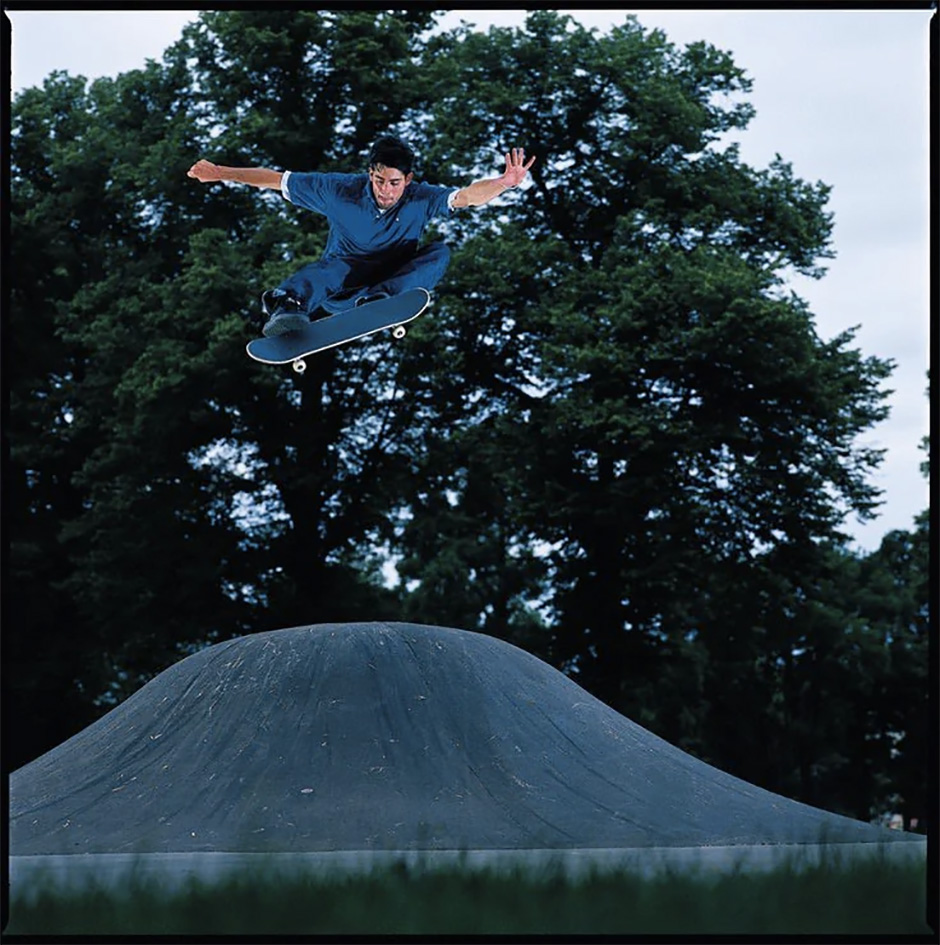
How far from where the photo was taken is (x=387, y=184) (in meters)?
12.4

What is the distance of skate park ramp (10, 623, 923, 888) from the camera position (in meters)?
11.0

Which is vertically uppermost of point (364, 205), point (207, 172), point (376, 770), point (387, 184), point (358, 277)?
point (207, 172)

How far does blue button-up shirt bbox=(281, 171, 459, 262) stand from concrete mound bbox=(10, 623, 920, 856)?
3229 mm

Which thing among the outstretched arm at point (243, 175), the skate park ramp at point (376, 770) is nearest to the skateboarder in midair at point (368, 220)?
the outstretched arm at point (243, 175)

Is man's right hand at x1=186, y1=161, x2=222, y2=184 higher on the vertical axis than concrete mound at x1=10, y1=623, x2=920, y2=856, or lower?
higher

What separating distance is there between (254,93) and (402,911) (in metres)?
23.4

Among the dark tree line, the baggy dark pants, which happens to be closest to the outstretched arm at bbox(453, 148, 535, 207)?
the baggy dark pants

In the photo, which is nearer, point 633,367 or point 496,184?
point 496,184

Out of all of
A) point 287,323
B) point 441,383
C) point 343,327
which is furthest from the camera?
point 441,383

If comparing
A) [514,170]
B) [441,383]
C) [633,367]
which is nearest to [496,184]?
[514,170]

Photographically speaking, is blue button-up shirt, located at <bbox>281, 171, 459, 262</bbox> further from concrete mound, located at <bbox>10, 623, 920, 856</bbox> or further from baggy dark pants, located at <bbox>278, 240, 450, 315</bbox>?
concrete mound, located at <bbox>10, 623, 920, 856</bbox>

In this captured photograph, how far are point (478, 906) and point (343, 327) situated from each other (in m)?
5.23

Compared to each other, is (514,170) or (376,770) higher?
(514,170)

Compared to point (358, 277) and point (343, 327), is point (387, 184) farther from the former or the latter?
point (343, 327)
